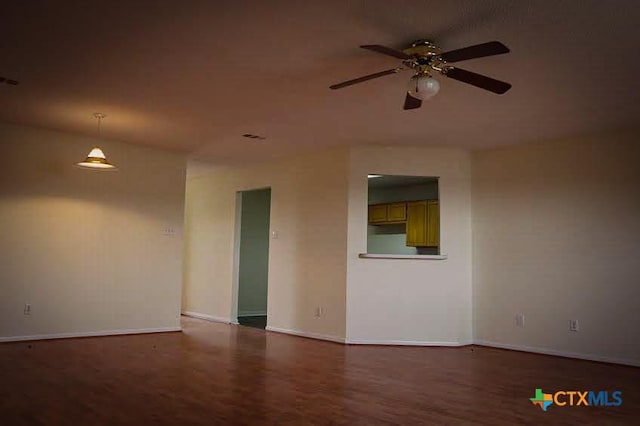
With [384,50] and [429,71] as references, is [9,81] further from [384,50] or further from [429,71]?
[429,71]

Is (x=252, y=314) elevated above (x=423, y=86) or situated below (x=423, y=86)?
below

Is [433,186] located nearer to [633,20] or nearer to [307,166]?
[307,166]

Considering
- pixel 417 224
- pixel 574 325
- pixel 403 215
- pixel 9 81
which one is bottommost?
pixel 574 325

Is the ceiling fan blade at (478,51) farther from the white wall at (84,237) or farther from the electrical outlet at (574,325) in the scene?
the white wall at (84,237)

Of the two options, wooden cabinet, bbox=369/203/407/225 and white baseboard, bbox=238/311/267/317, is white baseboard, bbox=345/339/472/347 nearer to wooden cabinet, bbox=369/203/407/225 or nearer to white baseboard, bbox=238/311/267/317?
wooden cabinet, bbox=369/203/407/225

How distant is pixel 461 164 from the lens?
639cm

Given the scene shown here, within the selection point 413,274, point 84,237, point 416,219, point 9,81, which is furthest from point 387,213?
point 9,81

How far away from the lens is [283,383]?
4.08 m

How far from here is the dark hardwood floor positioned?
325 cm

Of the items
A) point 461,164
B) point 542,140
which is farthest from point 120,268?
point 542,140

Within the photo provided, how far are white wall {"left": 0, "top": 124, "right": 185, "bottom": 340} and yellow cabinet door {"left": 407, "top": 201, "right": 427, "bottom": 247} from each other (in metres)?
3.58

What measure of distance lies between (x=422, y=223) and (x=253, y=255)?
3049 millimetres

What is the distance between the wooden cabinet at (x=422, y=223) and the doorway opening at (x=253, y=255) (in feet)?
8.53

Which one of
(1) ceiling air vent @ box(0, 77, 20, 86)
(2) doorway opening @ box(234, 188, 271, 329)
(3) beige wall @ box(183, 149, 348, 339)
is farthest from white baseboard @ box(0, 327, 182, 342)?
(1) ceiling air vent @ box(0, 77, 20, 86)
